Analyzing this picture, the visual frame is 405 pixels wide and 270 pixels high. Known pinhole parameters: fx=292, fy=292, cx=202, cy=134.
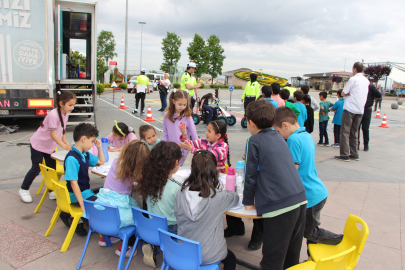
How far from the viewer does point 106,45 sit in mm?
42500

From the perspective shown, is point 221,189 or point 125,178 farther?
point 125,178

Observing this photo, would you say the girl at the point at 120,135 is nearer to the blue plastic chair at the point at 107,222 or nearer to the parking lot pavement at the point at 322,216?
the parking lot pavement at the point at 322,216

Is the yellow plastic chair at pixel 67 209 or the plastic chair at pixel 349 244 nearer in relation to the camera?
the plastic chair at pixel 349 244

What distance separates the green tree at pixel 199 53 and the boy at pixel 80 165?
4237 centimetres

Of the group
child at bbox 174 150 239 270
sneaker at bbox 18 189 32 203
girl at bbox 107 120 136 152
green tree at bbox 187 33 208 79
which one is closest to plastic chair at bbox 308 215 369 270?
child at bbox 174 150 239 270

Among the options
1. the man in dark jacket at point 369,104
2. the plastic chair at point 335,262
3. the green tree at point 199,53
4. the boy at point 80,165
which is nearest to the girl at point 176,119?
the boy at point 80,165

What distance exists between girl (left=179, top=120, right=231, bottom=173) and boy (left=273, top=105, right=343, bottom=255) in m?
0.89

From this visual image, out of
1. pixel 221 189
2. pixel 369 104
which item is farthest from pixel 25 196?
pixel 369 104

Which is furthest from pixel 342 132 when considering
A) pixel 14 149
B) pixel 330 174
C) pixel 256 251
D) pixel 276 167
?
pixel 14 149

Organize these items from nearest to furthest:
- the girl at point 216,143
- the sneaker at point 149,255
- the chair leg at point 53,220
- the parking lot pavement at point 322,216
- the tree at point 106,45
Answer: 1. the sneaker at point 149,255
2. the parking lot pavement at point 322,216
3. the chair leg at point 53,220
4. the girl at point 216,143
5. the tree at point 106,45

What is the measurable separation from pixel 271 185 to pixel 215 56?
4563cm

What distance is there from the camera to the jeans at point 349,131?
21.8 ft

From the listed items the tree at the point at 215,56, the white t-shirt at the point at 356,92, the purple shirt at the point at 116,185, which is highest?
the tree at the point at 215,56

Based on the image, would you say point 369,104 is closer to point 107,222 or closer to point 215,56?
point 107,222
